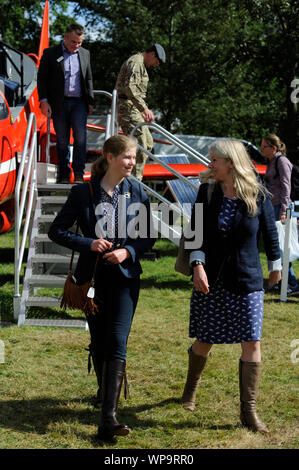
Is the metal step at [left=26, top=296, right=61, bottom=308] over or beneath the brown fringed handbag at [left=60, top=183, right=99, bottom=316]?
beneath

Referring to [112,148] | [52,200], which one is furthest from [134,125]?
[112,148]

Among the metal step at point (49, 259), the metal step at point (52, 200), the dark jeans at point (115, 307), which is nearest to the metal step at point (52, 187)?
the metal step at point (52, 200)

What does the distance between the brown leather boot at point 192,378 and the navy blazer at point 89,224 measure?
0.80m

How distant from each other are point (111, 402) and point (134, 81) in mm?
5298

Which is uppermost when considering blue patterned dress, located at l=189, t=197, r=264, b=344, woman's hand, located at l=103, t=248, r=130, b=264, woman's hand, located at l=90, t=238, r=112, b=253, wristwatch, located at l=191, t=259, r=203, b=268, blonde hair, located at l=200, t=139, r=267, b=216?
blonde hair, located at l=200, t=139, r=267, b=216

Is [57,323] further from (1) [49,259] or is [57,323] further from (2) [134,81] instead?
(2) [134,81]

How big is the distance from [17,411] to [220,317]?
1.59 metres

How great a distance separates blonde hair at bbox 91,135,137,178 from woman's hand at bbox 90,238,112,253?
491 millimetres

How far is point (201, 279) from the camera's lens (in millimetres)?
3912

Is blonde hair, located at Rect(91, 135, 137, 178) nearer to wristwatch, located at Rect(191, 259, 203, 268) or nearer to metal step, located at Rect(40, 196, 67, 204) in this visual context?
wristwatch, located at Rect(191, 259, 203, 268)

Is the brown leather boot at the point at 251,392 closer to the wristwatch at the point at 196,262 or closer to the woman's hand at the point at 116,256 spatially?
the wristwatch at the point at 196,262

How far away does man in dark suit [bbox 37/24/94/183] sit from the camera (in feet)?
26.5

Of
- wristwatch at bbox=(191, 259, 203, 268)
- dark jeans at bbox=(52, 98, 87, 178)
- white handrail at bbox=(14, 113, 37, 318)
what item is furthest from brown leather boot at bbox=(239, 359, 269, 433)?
dark jeans at bbox=(52, 98, 87, 178)

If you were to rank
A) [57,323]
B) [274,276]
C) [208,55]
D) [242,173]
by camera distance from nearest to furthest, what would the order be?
[242,173] < [274,276] < [57,323] < [208,55]
